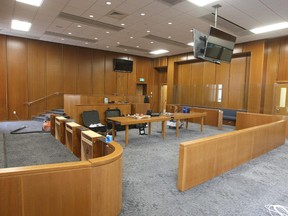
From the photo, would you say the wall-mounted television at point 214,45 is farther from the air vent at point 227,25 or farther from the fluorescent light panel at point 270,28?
the fluorescent light panel at point 270,28

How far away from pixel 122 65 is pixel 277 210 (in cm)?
1051

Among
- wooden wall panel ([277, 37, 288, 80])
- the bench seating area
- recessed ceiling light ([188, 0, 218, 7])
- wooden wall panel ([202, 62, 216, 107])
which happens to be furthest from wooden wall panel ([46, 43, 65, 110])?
wooden wall panel ([277, 37, 288, 80])

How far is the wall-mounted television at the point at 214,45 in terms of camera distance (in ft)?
15.8

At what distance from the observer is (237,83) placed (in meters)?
9.35

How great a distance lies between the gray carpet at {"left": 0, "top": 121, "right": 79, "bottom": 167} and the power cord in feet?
11.8

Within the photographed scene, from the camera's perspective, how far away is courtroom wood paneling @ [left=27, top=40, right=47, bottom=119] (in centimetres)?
933

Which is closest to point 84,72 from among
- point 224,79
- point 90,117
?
point 90,117

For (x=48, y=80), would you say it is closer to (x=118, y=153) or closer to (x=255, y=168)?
(x=118, y=153)

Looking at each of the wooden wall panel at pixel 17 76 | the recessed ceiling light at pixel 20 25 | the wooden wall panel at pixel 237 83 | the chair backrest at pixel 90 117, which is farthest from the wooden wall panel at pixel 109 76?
the wooden wall panel at pixel 237 83

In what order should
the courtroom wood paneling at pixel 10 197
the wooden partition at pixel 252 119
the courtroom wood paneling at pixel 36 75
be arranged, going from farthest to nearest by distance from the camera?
the courtroom wood paneling at pixel 36 75 < the wooden partition at pixel 252 119 < the courtroom wood paneling at pixel 10 197

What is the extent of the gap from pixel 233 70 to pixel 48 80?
9.30 metres

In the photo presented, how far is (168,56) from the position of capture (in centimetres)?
1274

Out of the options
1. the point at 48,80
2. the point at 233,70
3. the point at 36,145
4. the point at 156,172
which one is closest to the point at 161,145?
the point at 156,172

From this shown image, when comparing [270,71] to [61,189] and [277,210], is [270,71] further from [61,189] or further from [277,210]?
[61,189]
